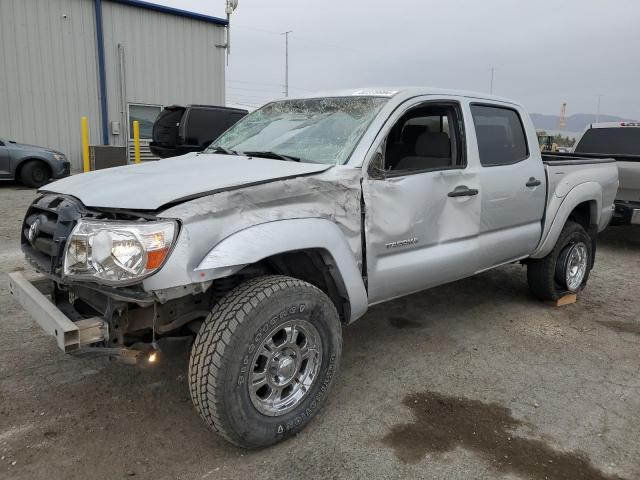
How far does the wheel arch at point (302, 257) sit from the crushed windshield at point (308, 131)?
0.56 m

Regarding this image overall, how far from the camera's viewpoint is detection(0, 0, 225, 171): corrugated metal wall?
14.1 meters

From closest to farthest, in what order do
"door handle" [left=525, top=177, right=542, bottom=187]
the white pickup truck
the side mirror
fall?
the side mirror
"door handle" [left=525, top=177, right=542, bottom=187]
the white pickup truck

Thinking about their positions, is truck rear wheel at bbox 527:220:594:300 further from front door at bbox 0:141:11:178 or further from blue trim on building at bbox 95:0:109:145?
blue trim on building at bbox 95:0:109:145

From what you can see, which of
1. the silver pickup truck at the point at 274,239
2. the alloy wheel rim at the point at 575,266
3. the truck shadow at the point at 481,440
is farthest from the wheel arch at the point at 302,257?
the alloy wheel rim at the point at 575,266

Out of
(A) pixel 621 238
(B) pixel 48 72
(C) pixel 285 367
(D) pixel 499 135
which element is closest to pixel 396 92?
(D) pixel 499 135

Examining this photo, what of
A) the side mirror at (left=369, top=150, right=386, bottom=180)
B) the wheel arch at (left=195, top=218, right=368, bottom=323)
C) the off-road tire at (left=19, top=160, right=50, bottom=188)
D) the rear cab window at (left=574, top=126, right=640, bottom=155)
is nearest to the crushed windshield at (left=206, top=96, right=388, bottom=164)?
the side mirror at (left=369, top=150, right=386, bottom=180)

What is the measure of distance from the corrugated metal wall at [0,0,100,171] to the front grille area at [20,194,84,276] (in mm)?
13423

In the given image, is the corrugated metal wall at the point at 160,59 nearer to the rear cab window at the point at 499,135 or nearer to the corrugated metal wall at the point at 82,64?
the corrugated metal wall at the point at 82,64

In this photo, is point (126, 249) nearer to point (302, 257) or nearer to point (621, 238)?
point (302, 257)

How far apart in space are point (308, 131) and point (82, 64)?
1406cm

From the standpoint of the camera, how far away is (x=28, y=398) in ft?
10.2

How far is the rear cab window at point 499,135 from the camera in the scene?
400 centimetres

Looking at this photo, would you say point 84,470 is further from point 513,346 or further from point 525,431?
point 513,346

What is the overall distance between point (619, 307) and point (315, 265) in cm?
371
